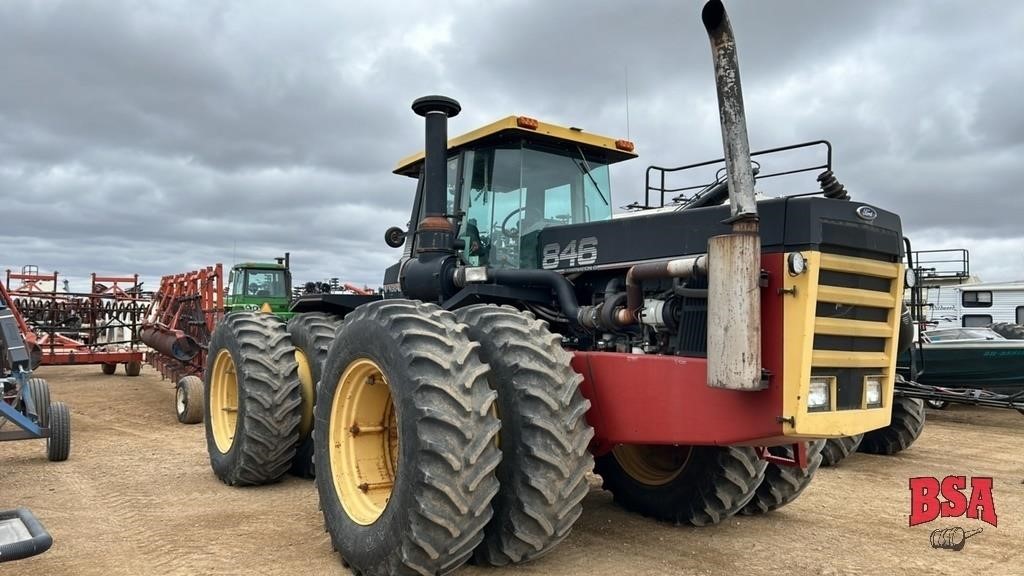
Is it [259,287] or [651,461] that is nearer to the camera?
[651,461]

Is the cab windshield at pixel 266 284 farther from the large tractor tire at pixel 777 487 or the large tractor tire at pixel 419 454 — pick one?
the large tractor tire at pixel 777 487

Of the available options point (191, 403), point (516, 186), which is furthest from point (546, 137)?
point (191, 403)

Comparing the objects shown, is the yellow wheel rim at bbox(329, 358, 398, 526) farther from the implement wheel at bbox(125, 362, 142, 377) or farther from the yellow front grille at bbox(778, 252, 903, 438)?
the implement wheel at bbox(125, 362, 142, 377)

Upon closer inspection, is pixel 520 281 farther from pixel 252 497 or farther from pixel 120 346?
pixel 120 346

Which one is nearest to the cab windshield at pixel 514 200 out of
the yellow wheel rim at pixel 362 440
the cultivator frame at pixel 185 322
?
the yellow wheel rim at pixel 362 440

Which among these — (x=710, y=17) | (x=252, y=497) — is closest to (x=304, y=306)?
(x=252, y=497)

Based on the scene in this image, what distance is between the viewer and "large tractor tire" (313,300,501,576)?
3818mm

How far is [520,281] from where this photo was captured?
5.29 m

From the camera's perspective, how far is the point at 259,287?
1888 centimetres

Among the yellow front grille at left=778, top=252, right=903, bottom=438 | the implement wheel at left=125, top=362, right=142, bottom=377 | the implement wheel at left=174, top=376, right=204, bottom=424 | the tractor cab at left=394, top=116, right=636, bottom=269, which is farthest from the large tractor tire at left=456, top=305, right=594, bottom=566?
the implement wheel at left=125, top=362, right=142, bottom=377

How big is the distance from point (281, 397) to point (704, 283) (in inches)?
152

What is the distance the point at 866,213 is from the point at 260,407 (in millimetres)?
4742

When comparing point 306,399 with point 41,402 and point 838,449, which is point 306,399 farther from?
point 838,449

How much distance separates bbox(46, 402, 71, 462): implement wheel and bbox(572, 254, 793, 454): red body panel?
6098 millimetres
